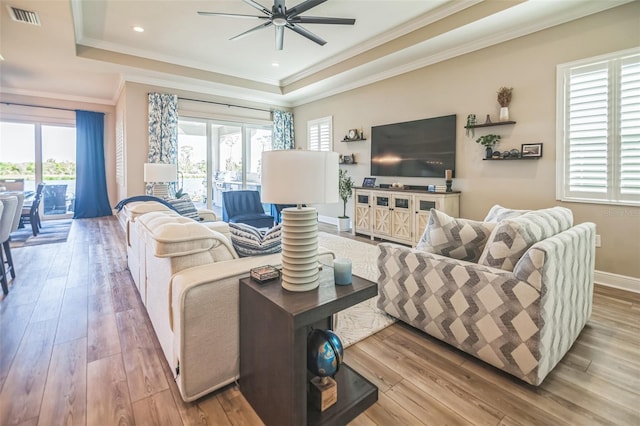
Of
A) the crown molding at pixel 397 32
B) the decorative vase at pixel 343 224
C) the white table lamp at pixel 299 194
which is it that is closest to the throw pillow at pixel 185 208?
the white table lamp at pixel 299 194

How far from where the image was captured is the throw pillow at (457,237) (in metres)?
2.10

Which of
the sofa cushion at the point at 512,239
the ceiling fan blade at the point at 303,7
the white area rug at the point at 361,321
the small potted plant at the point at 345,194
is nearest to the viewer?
the sofa cushion at the point at 512,239

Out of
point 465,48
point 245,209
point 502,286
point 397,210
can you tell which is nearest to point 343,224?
point 397,210

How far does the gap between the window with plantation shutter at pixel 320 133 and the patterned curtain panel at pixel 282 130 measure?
2.10 feet

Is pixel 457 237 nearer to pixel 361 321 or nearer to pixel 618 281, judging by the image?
pixel 361 321

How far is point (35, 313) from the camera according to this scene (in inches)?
102

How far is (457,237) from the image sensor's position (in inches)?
83.4

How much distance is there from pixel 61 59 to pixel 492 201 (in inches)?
267

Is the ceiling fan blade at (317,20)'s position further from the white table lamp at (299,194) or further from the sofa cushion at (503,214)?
the white table lamp at (299,194)

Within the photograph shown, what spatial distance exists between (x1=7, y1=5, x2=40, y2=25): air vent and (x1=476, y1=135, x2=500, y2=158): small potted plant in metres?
5.40

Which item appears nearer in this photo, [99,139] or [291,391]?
[291,391]

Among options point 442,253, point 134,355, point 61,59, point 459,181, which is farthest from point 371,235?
point 61,59

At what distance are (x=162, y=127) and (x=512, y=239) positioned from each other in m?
6.19

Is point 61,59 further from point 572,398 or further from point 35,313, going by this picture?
point 572,398
